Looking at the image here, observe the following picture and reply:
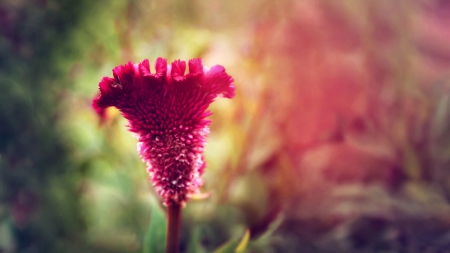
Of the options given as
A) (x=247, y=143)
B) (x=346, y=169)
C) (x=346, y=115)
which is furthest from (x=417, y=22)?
(x=247, y=143)

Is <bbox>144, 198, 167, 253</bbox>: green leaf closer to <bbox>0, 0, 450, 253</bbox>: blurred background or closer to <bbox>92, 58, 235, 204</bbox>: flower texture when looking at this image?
<bbox>0, 0, 450, 253</bbox>: blurred background

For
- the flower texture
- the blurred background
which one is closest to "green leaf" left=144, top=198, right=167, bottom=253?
the blurred background

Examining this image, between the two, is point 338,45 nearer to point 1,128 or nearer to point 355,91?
point 355,91

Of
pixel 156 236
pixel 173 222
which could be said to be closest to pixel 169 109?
pixel 173 222

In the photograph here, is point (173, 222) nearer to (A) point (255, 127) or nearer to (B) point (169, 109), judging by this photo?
(B) point (169, 109)

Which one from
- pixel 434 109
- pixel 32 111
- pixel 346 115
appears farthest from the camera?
pixel 346 115

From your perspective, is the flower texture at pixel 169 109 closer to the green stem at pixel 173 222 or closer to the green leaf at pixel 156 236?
the green stem at pixel 173 222
